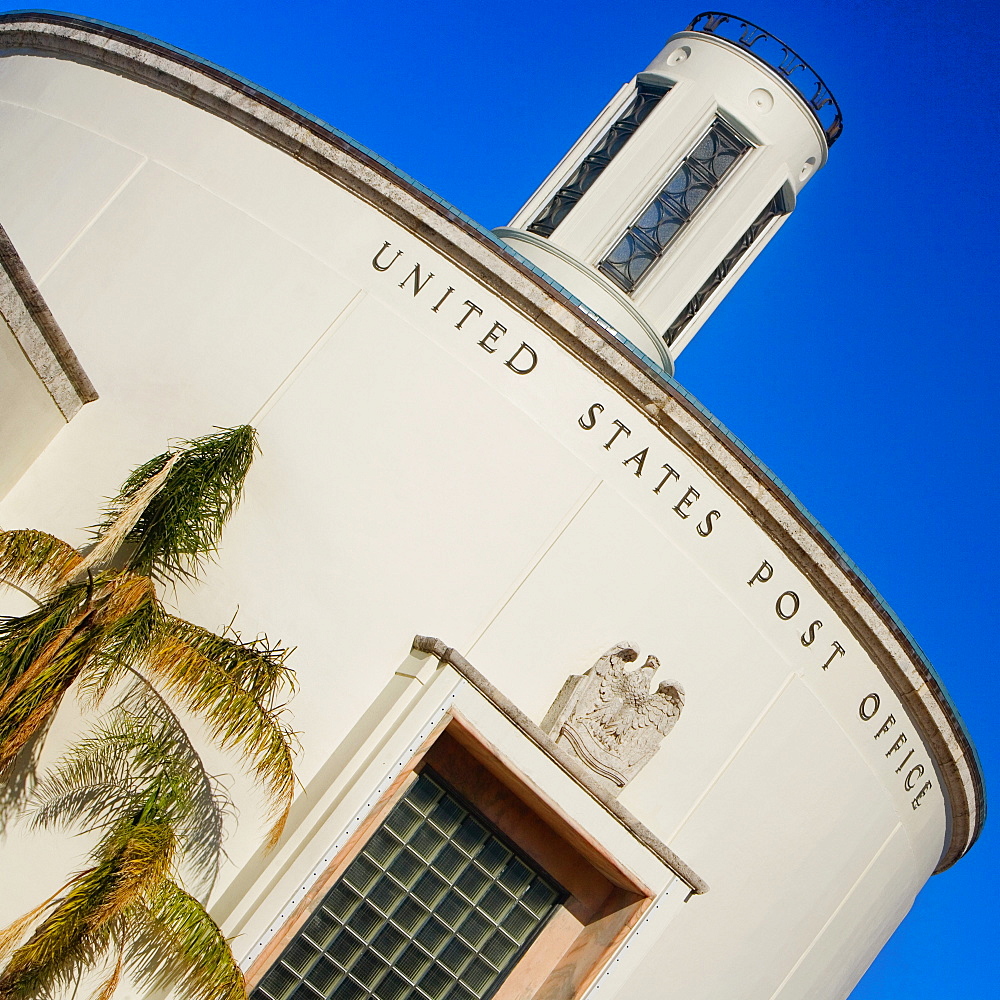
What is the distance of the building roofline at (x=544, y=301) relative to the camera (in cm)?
1099

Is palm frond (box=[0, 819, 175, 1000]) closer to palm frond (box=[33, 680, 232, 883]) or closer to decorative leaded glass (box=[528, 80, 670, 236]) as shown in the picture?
palm frond (box=[33, 680, 232, 883])

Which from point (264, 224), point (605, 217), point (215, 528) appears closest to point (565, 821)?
point (215, 528)

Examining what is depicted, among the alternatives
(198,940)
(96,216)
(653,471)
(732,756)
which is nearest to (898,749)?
(732,756)

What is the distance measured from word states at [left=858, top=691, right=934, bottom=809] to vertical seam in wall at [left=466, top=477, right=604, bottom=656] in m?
3.99

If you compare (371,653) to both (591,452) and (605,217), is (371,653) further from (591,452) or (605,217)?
(605,217)

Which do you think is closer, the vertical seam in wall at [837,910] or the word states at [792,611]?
the word states at [792,611]

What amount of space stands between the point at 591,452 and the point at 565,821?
11.6ft

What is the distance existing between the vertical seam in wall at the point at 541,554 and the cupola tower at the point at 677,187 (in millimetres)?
4323

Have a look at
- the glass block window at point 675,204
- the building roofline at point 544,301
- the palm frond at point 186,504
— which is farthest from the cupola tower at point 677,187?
the palm frond at point 186,504

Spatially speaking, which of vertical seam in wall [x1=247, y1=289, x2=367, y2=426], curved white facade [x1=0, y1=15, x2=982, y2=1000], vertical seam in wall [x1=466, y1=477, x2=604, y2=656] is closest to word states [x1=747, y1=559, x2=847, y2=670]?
curved white facade [x1=0, y1=15, x2=982, y2=1000]

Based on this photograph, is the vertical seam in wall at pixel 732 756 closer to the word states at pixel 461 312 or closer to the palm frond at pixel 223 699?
the palm frond at pixel 223 699

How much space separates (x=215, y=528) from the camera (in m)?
9.84

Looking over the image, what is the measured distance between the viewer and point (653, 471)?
11.1 metres

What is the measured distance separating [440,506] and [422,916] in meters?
3.78
